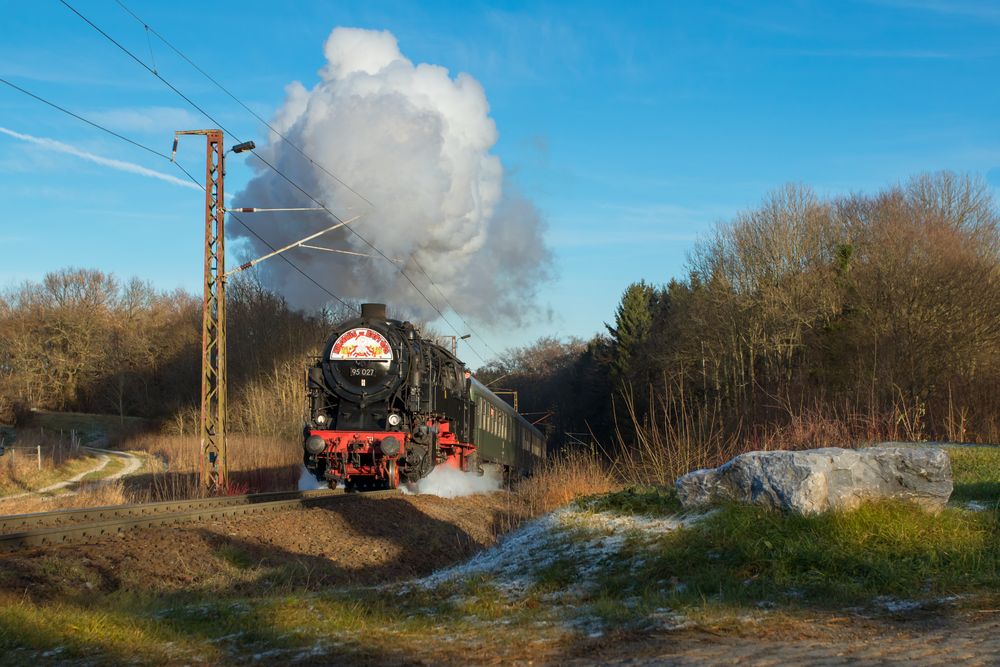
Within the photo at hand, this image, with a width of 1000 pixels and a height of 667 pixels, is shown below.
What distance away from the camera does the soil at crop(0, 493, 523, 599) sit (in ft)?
30.2

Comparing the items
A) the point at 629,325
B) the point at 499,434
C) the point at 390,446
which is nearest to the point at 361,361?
the point at 390,446

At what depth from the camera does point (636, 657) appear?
16.1ft

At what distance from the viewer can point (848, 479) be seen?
7594 millimetres

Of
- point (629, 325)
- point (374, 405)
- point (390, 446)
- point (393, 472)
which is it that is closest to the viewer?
point (390, 446)

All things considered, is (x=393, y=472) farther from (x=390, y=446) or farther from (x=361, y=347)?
(x=361, y=347)

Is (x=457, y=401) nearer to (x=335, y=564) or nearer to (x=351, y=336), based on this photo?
(x=351, y=336)

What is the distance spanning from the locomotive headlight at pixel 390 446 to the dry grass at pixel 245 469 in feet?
19.6

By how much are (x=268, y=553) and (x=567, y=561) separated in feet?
17.4

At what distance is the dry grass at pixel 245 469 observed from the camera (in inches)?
947

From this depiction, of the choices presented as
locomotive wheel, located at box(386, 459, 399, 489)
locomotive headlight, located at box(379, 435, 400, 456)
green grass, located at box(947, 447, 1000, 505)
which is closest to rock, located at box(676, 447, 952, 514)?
green grass, located at box(947, 447, 1000, 505)

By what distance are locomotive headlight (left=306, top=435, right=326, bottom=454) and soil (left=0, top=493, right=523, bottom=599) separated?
216 centimetres

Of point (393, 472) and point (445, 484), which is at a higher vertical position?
point (393, 472)

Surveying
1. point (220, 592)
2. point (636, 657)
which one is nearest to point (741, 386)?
point (220, 592)

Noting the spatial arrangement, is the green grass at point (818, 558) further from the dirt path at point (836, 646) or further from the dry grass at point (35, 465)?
the dry grass at point (35, 465)
